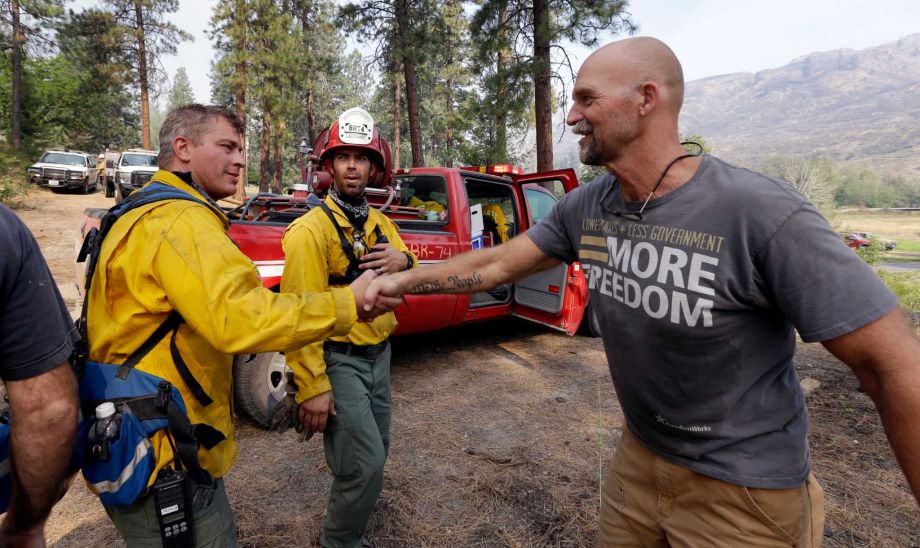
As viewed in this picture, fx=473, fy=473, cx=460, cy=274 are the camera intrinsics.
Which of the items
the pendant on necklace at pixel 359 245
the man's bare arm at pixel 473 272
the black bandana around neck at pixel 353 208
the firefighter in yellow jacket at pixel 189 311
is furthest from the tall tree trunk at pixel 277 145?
the firefighter in yellow jacket at pixel 189 311

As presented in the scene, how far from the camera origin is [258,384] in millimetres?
3791

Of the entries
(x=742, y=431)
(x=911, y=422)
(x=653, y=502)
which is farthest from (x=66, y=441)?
(x=911, y=422)

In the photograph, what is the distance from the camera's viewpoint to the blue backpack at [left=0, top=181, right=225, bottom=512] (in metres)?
1.36

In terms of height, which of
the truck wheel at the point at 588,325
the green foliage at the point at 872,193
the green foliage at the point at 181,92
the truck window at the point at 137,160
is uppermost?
the green foliage at the point at 181,92

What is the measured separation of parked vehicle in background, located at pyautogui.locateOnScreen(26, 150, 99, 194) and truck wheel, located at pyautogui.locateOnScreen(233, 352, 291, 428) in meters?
22.8

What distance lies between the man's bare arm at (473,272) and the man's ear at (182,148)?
0.87 m

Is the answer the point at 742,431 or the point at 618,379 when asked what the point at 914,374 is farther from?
the point at 618,379

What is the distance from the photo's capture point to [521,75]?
36.0ft

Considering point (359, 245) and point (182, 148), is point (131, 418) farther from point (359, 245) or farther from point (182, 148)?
point (359, 245)

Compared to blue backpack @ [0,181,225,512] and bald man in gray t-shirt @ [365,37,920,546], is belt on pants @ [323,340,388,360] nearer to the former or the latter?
blue backpack @ [0,181,225,512]

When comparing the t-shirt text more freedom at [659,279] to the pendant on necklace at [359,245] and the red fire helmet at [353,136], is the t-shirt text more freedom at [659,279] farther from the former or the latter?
the red fire helmet at [353,136]

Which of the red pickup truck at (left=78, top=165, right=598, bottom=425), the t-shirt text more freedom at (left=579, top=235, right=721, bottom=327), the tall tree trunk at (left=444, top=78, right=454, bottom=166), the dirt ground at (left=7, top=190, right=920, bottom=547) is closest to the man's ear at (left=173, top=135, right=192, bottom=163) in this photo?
the red pickup truck at (left=78, top=165, right=598, bottom=425)

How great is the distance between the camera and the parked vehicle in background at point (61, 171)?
1997cm

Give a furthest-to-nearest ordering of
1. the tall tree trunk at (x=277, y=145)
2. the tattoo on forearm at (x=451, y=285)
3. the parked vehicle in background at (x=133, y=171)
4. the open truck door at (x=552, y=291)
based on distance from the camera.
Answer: the tall tree trunk at (x=277, y=145), the parked vehicle in background at (x=133, y=171), the open truck door at (x=552, y=291), the tattoo on forearm at (x=451, y=285)
